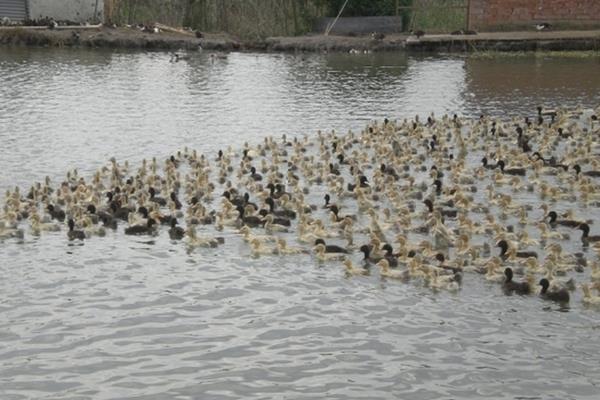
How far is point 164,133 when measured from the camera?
100 feet

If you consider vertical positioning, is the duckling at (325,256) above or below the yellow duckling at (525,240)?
below

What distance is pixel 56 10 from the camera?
67062mm

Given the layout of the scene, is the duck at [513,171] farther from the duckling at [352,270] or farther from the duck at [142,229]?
the duck at [142,229]

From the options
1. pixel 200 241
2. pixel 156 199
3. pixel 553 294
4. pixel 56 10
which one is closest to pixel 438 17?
pixel 56 10

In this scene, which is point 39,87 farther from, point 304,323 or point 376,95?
point 304,323

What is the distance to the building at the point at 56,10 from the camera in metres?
66.2

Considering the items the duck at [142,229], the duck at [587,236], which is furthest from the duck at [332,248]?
the duck at [587,236]

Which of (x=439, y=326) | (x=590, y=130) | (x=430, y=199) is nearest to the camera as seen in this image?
(x=439, y=326)

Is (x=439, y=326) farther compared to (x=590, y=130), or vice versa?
(x=590, y=130)

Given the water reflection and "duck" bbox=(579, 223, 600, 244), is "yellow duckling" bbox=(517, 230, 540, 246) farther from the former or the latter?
the water reflection

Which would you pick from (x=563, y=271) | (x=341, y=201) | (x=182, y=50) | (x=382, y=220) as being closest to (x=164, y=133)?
(x=341, y=201)

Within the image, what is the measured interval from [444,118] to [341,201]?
32.4ft

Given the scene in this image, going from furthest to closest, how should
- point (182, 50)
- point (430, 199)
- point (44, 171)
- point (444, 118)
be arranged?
1. point (182, 50)
2. point (444, 118)
3. point (44, 171)
4. point (430, 199)

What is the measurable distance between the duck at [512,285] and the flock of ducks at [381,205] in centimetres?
2
